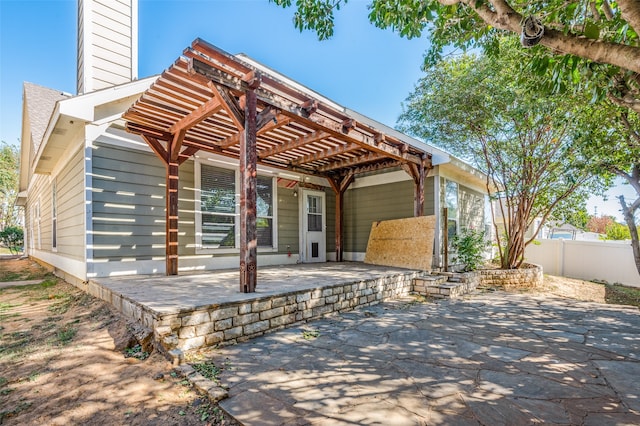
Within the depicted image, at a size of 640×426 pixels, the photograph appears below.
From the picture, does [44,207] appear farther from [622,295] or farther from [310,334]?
[622,295]

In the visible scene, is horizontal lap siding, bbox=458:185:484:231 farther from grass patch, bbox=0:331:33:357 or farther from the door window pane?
grass patch, bbox=0:331:33:357

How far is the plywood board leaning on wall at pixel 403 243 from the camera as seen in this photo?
7.05 metres

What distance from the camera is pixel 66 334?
3.35 meters

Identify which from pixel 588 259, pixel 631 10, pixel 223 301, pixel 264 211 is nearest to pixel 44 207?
pixel 264 211

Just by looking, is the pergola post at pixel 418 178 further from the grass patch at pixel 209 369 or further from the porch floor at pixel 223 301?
the grass patch at pixel 209 369

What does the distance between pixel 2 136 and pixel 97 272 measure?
2693 cm

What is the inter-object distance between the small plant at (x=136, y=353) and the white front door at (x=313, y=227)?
575 cm

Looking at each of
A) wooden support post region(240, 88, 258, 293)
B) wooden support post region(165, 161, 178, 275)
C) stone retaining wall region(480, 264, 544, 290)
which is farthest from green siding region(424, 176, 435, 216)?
wooden support post region(165, 161, 178, 275)

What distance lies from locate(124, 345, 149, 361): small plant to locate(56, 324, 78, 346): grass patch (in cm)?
73

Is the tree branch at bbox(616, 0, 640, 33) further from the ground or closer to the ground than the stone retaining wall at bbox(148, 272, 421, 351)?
further from the ground

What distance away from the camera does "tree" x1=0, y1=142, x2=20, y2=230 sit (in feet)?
69.6

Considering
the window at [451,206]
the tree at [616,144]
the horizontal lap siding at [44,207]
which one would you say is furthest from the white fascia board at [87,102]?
the tree at [616,144]

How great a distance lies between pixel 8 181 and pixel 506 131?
97.6 feet

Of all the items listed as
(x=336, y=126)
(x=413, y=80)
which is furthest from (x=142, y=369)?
(x=413, y=80)
